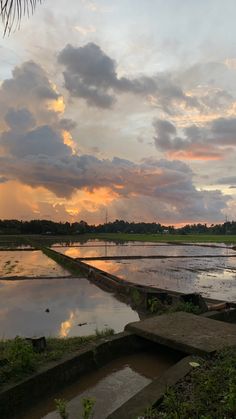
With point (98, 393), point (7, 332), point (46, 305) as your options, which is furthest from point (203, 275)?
point (98, 393)

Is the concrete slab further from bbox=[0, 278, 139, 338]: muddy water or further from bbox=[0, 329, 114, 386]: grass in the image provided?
bbox=[0, 278, 139, 338]: muddy water

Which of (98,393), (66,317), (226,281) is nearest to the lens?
(98,393)

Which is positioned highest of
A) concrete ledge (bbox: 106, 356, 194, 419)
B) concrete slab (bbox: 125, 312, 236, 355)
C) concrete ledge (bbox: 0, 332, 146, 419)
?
concrete slab (bbox: 125, 312, 236, 355)

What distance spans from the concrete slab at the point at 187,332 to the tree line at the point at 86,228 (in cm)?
8287

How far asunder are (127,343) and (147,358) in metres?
0.45

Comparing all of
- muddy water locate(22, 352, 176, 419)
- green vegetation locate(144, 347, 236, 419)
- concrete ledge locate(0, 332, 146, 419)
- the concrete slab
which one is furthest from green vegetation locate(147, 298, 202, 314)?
green vegetation locate(144, 347, 236, 419)

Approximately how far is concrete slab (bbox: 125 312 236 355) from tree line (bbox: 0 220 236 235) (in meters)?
82.9

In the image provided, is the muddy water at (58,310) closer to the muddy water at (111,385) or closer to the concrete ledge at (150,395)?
the muddy water at (111,385)

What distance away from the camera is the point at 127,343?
6.76 m

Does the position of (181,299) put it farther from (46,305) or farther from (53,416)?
(53,416)

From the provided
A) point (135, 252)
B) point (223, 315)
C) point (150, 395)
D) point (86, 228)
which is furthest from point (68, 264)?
point (86, 228)

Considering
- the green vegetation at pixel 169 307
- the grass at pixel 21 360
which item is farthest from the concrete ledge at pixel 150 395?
the green vegetation at pixel 169 307

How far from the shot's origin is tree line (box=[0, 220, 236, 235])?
94.9 meters

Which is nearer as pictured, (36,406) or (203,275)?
(36,406)
